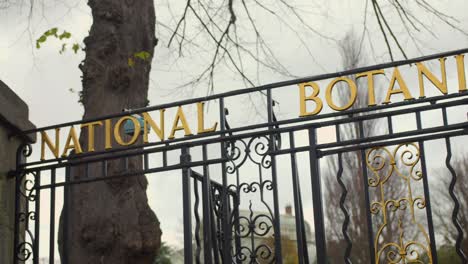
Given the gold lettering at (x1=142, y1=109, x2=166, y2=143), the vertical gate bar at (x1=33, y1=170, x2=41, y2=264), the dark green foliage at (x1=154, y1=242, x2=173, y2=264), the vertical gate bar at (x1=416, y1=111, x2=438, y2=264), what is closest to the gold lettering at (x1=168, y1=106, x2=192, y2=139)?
the gold lettering at (x1=142, y1=109, x2=166, y2=143)

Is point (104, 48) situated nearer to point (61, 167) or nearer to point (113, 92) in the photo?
point (113, 92)

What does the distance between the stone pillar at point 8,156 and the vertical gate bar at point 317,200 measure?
2.86 meters

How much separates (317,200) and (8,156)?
9.87 feet

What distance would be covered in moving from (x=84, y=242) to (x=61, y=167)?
3.17 ft

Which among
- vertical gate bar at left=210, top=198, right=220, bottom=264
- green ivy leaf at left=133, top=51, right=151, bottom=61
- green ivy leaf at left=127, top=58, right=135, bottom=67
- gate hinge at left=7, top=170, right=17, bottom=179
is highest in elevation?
green ivy leaf at left=133, top=51, right=151, bottom=61

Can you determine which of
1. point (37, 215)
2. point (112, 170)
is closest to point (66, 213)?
point (37, 215)

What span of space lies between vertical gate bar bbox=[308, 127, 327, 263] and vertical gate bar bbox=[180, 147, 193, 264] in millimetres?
1085

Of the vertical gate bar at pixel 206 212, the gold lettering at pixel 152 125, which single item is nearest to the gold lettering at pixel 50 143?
the gold lettering at pixel 152 125

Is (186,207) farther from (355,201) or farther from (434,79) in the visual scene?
(355,201)

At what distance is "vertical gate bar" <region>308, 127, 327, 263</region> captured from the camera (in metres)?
5.68

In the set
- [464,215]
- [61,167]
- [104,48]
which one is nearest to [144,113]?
[61,167]

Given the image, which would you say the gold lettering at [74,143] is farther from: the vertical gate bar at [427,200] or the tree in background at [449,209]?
the tree in background at [449,209]

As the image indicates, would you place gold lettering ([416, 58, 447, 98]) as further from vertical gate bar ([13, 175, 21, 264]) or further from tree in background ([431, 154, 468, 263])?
tree in background ([431, 154, 468, 263])

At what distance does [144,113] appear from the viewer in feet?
21.4
